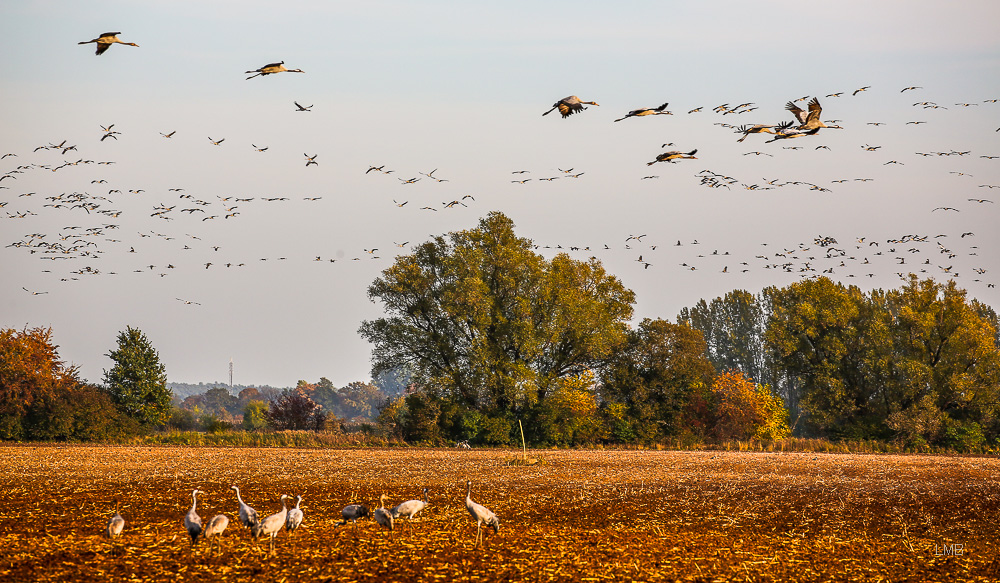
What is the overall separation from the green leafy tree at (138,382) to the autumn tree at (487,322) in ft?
44.1

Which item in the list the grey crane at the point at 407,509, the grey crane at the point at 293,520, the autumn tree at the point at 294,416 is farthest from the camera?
the autumn tree at the point at 294,416

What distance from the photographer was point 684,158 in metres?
16.9

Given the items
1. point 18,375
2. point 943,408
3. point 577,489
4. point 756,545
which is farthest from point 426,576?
point 943,408

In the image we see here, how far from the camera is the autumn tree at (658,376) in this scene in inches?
2179

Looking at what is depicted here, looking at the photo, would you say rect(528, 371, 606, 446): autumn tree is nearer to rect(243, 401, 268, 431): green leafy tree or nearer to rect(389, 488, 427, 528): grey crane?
rect(243, 401, 268, 431): green leafy tree

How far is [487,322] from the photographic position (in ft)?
174

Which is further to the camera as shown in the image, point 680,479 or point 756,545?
point 680,479

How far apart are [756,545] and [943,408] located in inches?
1951

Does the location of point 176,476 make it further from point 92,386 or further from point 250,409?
point 250,409

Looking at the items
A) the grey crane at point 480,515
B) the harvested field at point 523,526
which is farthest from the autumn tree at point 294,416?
the grey crane at point 480,515

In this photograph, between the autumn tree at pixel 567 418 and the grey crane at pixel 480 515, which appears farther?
the autumn tree at pixel 567 418

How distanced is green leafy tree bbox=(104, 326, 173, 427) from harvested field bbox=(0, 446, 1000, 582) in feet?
73.9

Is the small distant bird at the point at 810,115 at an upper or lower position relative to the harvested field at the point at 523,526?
upper

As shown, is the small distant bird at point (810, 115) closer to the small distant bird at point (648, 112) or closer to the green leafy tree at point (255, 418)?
the small distant bird at point (648, 112)
